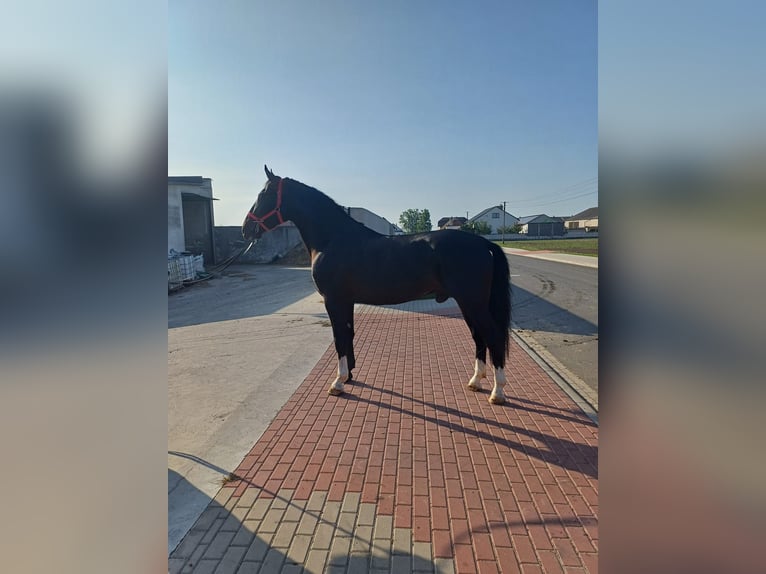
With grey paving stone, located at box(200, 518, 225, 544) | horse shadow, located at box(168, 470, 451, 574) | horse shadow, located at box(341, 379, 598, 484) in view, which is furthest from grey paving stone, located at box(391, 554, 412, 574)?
horse shadow, located at box(341, 379, 598, 484)

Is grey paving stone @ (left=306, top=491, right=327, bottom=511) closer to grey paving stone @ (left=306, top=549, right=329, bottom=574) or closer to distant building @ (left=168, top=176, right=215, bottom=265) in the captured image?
grey paving stone @ (left=306, top=549, right=329, bottom=574)

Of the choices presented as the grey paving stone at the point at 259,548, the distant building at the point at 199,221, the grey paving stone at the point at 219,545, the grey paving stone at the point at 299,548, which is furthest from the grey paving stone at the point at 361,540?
the distant building at the point at 199,221

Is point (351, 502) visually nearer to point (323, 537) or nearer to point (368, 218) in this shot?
point (323, 537)

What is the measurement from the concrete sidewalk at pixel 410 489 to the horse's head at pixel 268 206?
1.99 m

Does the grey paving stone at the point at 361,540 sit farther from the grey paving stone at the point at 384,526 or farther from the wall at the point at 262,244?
the wall at the point at 262,244

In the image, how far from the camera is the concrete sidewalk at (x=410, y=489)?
201 cm

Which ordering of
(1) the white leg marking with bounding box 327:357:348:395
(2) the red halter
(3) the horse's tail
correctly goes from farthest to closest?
(2) the red halter < (1) the white leg marking with bounding box 327:357:348:395 < (3) the horse's tail

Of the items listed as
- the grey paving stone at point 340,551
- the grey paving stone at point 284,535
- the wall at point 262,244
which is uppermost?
the wall at point 262,244

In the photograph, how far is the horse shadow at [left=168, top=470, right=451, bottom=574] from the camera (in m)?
1.94
